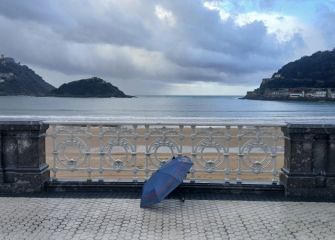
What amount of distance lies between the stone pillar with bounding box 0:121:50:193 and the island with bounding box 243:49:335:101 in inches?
3610

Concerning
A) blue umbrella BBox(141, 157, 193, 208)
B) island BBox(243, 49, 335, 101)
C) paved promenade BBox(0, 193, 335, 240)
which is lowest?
paved promenade BBox(0, 193, 335, 240)

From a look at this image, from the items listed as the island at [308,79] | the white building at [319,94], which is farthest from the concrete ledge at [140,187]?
the white building at [319,94]

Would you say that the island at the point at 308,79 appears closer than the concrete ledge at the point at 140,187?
No

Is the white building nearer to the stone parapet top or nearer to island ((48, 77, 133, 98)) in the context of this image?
island ((48, 77, 133, 98))

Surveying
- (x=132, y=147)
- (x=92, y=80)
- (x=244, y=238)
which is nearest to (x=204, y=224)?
(x=244, y=238)

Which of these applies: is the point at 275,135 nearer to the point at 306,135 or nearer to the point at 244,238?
the point at 306,135

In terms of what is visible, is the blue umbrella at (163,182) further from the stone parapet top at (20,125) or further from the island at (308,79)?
the island at (308,79)

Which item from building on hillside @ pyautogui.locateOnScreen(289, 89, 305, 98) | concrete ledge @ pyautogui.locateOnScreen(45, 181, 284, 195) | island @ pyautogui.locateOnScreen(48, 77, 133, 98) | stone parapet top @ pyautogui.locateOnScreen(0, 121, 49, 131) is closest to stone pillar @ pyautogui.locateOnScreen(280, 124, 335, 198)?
concrete ledge @ pyautogui.locateOnScreen(45, 181, 284, 195)

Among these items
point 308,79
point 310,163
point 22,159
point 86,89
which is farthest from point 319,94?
point 22,159

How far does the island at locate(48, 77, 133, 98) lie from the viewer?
14075 cm

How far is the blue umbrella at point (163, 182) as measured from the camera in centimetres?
564

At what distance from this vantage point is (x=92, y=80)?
460 feet

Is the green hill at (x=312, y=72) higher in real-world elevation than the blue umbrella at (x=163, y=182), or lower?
higher

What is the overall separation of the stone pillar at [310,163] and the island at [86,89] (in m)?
136
